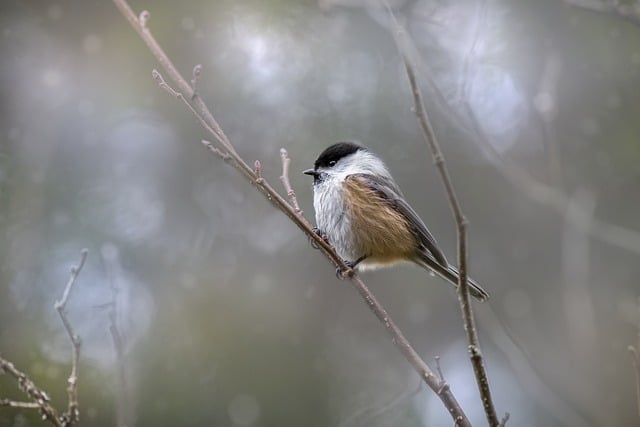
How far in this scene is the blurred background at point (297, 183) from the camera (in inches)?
215

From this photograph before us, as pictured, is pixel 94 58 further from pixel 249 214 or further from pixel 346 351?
pixel 346 351

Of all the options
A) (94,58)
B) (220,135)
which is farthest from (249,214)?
(220,135)

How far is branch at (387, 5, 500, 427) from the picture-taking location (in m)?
2.10

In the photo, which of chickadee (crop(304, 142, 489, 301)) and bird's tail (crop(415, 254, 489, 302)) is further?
chickadee (crop(304, 142, 489, 301))

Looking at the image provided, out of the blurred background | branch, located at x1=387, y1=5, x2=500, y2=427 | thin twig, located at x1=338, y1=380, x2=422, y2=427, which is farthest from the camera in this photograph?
the blurred background

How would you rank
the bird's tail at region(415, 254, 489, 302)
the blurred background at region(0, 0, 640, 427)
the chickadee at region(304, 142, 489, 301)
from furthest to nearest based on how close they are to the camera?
the blurred background at region(0, 0, 640, 427) → the chickadee at region(304, 142, 489, 301) → the bird's tail at region(415, 254, 489, 302)

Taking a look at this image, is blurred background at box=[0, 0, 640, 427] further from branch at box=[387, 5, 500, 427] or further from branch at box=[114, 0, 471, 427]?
branch at box=[387, 5, 500, 427]

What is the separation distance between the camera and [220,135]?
2.70 m

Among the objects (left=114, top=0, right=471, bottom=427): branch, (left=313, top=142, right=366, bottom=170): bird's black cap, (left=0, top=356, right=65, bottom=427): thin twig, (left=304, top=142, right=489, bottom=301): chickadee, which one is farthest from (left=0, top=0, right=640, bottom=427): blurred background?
(left=0, top=356, right=65, bottom=427): thin twig

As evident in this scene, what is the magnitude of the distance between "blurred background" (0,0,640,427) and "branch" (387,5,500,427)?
10.2ft

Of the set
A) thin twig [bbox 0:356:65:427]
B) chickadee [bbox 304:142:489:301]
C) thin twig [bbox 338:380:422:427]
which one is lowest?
thin twig [bbox 338:380:422:427]

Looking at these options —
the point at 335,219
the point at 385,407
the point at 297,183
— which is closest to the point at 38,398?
the point at 385,407

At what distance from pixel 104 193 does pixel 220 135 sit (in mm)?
3446

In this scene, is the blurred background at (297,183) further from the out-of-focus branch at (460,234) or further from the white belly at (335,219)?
the out-of-focus branch at (460,234)
